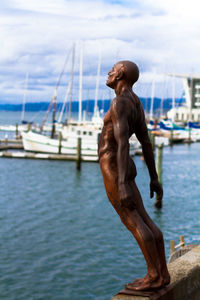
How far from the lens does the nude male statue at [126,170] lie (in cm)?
423

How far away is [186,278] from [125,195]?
1.63 m

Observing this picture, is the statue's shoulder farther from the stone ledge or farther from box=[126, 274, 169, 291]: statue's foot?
the stone ledge

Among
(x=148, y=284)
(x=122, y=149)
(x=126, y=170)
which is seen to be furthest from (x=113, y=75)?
(x=148, y=284)

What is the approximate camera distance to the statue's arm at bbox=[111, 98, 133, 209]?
4.21 m

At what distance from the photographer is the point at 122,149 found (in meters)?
4.23

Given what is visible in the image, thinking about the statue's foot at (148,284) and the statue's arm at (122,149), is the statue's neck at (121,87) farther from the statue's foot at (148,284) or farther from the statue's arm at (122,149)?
the statue's foot at (148,284)

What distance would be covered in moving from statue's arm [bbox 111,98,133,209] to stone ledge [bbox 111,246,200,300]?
1.27m

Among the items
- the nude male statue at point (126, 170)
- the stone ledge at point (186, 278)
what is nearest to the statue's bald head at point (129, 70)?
the nude male statue at point (126, 170)

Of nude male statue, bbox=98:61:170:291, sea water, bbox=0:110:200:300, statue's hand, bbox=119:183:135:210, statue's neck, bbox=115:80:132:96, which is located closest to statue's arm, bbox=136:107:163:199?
nude male statue, bbox=98:61:170:291

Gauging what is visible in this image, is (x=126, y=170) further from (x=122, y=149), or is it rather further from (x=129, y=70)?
(x=129, y=70)

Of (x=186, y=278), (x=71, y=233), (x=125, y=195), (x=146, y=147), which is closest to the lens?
(x=125, y=195)

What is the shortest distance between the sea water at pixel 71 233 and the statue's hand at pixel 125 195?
Result: 6.27 meters

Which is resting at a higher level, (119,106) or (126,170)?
(119,106)

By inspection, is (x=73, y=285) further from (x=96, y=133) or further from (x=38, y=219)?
(x=96, y=133)
